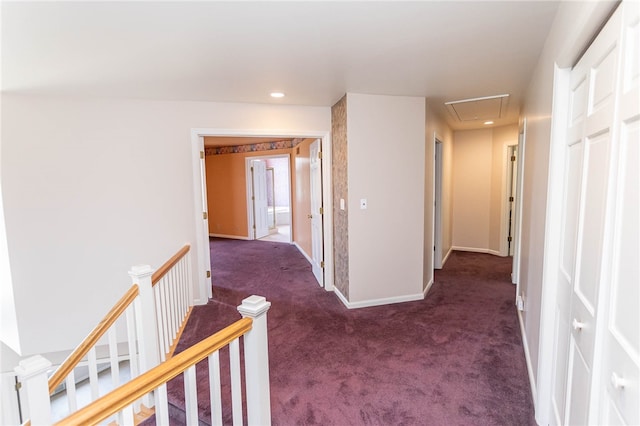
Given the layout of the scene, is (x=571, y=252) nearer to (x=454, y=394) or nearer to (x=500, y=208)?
(x=454, y=394)

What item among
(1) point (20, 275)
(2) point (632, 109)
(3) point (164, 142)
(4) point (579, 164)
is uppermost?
(3) point (164, 142)

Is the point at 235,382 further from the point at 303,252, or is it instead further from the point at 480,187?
the point at 480,187

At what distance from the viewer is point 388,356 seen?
257 cm

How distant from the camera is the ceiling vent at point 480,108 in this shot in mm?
3527

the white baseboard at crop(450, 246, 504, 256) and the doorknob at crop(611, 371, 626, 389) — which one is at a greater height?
the doorknob at crop(611, 371, 626, 389)

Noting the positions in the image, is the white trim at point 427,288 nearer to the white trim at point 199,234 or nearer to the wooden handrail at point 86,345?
the white trim at point 199,234

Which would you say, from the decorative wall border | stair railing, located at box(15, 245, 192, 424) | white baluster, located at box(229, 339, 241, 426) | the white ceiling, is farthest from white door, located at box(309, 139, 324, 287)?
white baluster, located at box(229, 339, 241, 426)

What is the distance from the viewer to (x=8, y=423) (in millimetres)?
2547

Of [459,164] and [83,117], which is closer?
[83,117]

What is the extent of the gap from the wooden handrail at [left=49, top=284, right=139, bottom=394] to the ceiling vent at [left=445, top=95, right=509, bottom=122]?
11.7ft

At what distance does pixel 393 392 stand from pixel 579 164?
1680mm

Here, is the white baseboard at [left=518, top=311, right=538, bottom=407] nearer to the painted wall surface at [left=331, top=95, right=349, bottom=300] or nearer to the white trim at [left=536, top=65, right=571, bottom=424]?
the white trim at [left=536, top=65, right=571, bottom=424]

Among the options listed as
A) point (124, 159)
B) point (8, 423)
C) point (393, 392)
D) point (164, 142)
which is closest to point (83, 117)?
point (124, 159)

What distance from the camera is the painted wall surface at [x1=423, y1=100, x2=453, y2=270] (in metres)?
3.89
